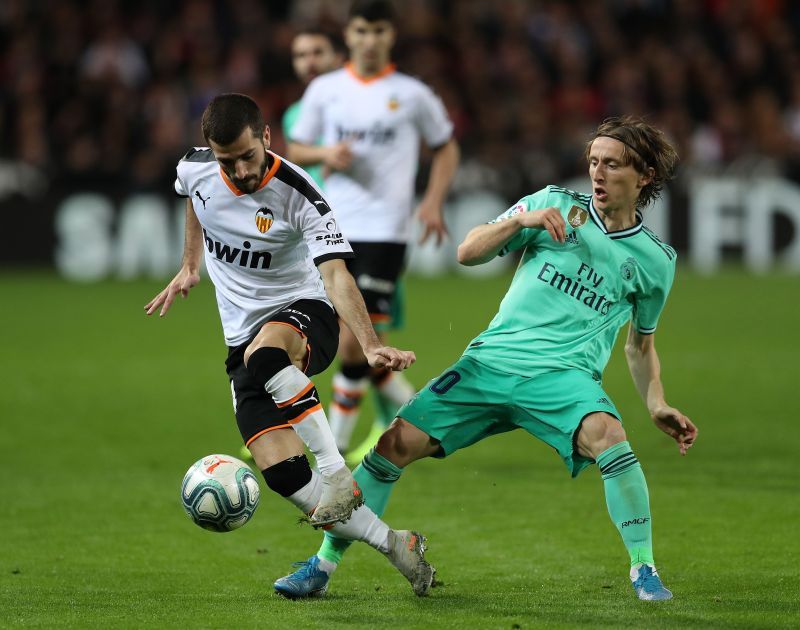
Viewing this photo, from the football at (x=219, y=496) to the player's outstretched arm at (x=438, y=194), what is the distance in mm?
3581

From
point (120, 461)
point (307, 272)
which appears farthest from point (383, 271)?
point (307, 272)

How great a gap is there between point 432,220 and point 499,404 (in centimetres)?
348

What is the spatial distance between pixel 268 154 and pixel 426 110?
3.44m

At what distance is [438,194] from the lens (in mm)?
8805

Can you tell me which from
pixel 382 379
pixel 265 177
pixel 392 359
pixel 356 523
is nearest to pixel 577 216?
pixel 392 359

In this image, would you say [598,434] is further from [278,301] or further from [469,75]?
[469,75]

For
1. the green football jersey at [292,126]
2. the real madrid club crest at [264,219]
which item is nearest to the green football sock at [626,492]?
the real madrid club crest at [264,219]

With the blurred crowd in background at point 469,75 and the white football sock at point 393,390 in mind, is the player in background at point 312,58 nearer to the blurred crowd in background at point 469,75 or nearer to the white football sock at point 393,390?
the white football sock at point 393,390

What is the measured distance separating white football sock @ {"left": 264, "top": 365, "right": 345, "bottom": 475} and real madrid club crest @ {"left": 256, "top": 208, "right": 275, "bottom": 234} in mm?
644

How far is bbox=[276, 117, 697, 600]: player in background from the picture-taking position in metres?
5.30

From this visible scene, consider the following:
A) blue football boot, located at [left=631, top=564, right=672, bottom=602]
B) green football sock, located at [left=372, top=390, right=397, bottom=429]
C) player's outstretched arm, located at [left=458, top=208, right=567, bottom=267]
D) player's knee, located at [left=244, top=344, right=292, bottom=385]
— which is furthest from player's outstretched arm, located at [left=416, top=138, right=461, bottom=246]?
blue football boot, located at [left=631, top=564, right=672, bottom=602]

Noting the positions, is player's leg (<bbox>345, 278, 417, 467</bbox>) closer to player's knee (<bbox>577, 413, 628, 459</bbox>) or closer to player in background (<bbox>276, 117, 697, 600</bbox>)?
→ player in background (<bbox>276, 117, 697, 600</bbox>)

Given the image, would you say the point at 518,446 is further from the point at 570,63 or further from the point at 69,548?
the point at 570,63

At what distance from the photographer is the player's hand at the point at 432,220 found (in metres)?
8.69
